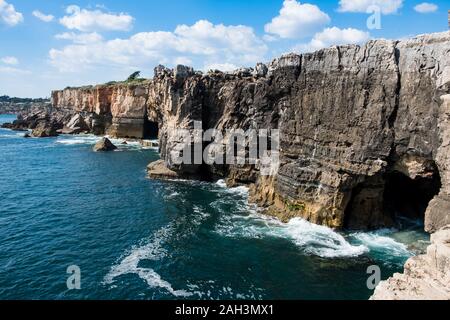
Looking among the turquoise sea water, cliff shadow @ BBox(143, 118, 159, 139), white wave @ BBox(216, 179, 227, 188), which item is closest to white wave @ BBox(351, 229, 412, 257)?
the turquoise sea water

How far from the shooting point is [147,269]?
108 ft

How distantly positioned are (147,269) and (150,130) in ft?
304

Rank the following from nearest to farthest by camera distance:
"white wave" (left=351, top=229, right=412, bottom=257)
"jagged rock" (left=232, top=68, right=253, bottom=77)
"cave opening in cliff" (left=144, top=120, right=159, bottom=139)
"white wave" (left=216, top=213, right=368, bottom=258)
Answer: "white wave" (left=351, top=229, right=412, bottom=257) < "white wave" (left=216, top=213, right=368, bottom=258) < "jagged rock" (left=232, top=68, right=253, bottom=77) < "cave opening in cliff" (left=144, top=120, right=159, bottom=139)

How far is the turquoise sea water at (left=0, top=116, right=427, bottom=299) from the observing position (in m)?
29.9

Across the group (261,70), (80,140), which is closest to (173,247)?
(261,70)

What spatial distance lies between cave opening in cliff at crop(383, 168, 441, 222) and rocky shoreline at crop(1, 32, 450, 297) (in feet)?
0.39

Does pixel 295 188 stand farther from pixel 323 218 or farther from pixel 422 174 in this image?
pixel 422 174

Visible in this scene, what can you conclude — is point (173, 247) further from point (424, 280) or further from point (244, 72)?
point (244, 72)

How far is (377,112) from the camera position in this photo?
39000 millimetres

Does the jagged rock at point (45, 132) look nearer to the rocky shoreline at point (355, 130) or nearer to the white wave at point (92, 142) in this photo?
the white wave at point (92, 142)

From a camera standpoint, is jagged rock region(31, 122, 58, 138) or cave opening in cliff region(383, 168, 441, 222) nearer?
cave opening in cliff region(383, 168, 441, 222)

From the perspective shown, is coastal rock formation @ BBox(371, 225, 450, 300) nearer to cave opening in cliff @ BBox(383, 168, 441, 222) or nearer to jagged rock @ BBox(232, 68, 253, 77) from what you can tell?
cave opening in cliff @ BBox(383, 168, 441, 222)

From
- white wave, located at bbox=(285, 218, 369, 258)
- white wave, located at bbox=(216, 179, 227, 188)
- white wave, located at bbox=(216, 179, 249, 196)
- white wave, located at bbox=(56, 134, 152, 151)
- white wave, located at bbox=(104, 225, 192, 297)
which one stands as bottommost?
white wave, located at bbox=(104, 225, 192, 297)
